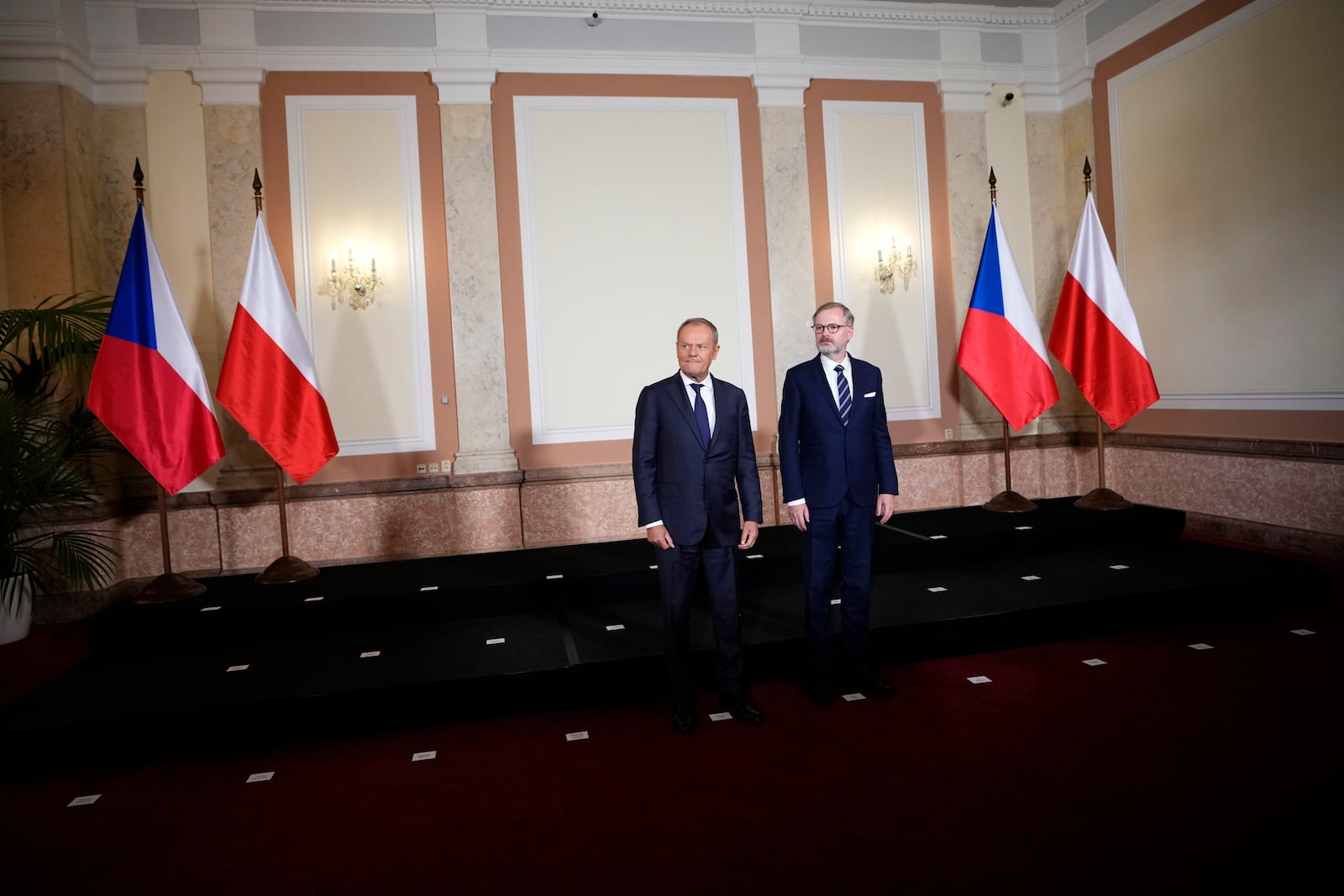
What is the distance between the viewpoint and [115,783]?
9.53ft

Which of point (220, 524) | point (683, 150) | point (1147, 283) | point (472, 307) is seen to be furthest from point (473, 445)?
point (1147, 283)

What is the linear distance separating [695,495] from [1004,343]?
377 centimetres

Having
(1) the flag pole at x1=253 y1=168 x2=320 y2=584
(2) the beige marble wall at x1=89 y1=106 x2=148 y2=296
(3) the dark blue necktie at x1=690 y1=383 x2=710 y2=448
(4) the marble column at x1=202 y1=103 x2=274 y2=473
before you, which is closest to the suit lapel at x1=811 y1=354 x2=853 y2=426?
(3) the dark blue necktie at x1=690 y1=383 x2=710 y2=448

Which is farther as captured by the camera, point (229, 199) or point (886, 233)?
point (886, 233)

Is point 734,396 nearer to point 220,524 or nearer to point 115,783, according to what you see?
point 115,783

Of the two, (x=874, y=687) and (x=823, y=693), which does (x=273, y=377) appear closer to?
(x=823, y=693)

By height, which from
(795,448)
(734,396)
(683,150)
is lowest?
(795,448)

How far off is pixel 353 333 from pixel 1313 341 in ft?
21.0

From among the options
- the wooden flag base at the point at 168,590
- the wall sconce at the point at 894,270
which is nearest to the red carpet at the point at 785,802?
the wooden flag base at the point at 168,590

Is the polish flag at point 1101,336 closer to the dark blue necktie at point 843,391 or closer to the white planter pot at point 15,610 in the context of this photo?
the dark blue necktie at point 843,391

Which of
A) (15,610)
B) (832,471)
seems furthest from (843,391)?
(15,610)

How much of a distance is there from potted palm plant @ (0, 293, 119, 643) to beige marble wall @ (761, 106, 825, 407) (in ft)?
14.9

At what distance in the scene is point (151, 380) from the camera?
14.9 feet

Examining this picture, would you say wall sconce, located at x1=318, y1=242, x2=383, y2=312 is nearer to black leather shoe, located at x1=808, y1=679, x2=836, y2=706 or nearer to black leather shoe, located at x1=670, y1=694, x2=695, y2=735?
black leather shoe, located at x1=670, y1=694, x2=695, y2=735
